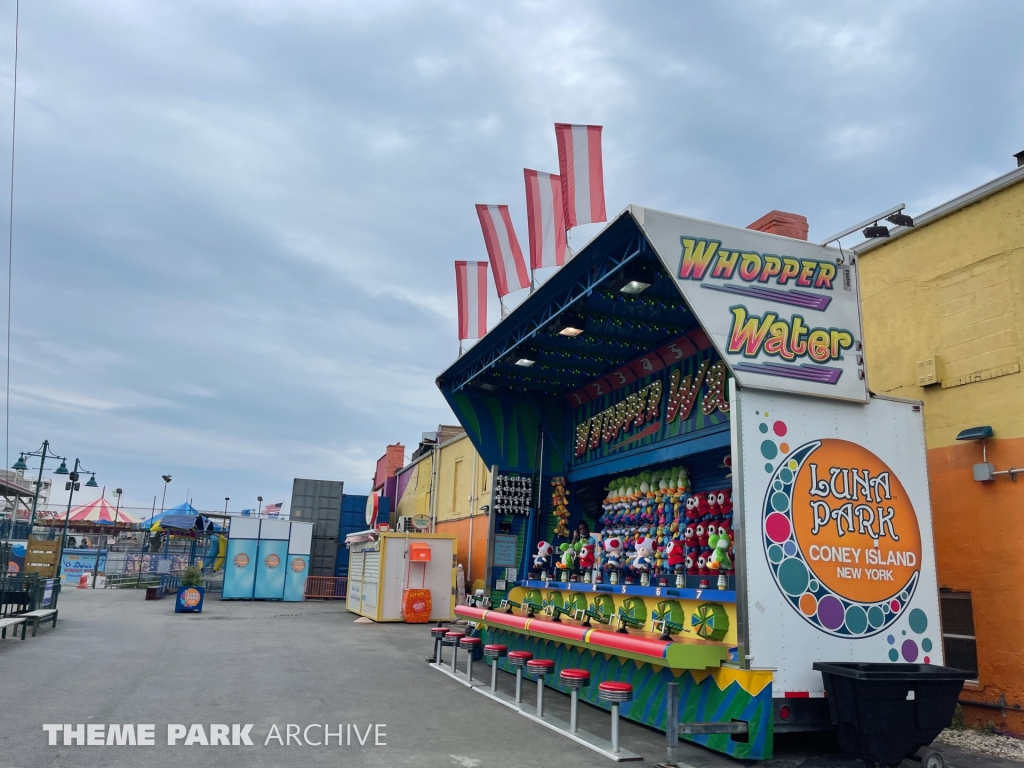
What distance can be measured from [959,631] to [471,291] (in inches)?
405

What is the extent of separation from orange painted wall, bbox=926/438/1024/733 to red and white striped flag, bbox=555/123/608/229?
219 inches

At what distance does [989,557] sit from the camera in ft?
28.5

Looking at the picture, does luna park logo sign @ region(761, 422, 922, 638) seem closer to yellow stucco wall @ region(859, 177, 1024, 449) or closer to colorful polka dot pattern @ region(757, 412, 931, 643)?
colorful polka dot pattern @ region(757, 412, 931, 643)

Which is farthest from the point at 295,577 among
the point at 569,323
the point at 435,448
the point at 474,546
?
the point at 569,323

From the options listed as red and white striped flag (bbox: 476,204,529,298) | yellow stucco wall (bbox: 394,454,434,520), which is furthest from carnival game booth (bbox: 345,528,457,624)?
red and white striped flag (bbox: 476,204,529,298)

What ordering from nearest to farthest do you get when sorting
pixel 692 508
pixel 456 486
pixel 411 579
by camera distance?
pixel 692 508, pixel 411 579, pixel 456 486

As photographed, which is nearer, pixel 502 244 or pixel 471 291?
pixel 502 244

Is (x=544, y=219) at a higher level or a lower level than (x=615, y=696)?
higher

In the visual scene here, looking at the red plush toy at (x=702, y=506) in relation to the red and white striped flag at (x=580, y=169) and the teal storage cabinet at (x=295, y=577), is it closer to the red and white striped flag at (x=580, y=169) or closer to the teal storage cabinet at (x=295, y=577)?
the red and white striped flag at (x=580, y=169)

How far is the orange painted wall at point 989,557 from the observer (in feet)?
27.5


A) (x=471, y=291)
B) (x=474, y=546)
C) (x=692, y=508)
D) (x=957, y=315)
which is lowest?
(x=474, y=546)

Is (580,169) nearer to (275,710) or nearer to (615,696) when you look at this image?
(615,696)

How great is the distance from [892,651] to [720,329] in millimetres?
3780

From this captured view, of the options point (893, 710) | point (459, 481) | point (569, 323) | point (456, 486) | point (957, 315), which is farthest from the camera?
point (456, 486)
